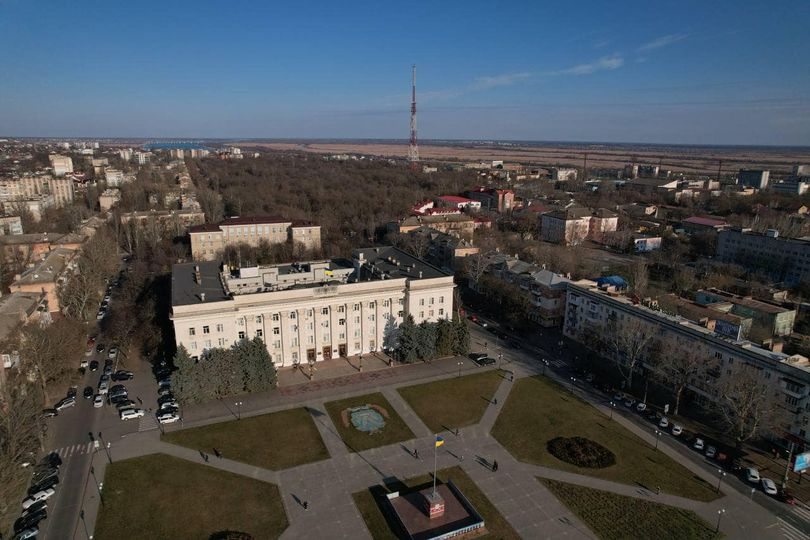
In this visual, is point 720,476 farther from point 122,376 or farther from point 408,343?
point 122,376

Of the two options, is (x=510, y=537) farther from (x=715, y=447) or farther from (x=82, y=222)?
(x=82, y=222)

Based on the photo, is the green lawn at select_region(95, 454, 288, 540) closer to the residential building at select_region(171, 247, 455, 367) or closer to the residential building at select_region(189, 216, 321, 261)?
the residential building at select_region(171, 247, 455, 367)

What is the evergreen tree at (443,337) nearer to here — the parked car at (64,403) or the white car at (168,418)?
the white car at (168,418)

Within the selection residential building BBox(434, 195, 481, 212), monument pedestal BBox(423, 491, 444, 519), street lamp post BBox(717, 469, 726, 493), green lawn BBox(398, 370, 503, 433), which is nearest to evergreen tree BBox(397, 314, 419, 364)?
green lawn BBox(398, 370, 503, 433)

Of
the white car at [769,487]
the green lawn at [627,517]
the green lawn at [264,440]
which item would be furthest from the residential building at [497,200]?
the green lawn at [627,517]

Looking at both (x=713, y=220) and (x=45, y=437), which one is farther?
(x=713, y=220)

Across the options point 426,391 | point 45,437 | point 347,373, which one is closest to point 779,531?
point 426,391
